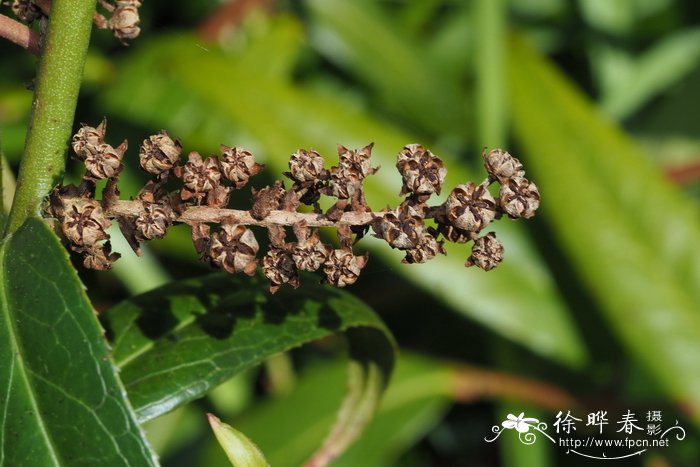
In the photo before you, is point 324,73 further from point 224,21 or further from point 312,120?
point 312,120

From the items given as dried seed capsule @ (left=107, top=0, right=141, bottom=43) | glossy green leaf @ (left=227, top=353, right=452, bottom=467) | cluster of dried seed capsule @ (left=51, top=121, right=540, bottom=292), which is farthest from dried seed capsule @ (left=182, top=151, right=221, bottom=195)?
glossy green leaf @ (left=227, top=353, right=452, bottom=467)

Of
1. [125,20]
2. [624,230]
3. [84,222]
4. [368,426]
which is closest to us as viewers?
[84,222]

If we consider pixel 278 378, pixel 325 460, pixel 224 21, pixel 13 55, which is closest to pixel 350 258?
pixel 325 460

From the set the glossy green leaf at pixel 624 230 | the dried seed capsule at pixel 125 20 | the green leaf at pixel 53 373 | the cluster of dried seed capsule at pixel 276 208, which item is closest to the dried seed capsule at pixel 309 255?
the cluster of dried seed capsule at pixel 276 208

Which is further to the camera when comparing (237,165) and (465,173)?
(465,173)

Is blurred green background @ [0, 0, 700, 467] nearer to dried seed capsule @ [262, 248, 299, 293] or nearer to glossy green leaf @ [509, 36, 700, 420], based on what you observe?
glossy green leaf @ [509, 36, 700, 420]

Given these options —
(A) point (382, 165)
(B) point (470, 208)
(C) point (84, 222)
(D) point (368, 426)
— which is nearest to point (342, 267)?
(B) point (470, 208)

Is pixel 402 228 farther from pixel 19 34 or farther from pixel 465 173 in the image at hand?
pixel 465 173

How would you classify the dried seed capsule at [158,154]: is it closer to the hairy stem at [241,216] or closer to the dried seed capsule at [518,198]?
the hairy stem at [241,216]
